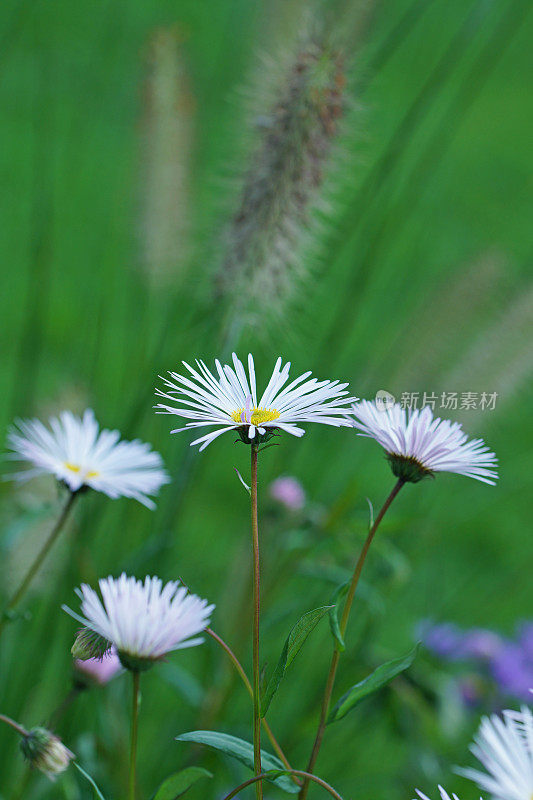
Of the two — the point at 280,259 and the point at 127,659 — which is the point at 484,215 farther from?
the point at 127,659

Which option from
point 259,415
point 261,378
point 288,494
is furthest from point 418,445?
point 261,378

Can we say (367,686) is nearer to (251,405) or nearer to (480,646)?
(251,405)

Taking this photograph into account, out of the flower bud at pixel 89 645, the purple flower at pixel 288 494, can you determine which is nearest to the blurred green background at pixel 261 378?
the purple flower at pixel 288 494

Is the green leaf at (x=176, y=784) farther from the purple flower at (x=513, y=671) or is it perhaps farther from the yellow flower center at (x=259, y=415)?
the purple flower at (x=513, y=671)

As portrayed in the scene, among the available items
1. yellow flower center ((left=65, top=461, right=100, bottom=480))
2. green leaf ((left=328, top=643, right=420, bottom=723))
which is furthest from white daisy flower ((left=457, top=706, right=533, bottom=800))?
yellow flower center ((left=65, top=461, right=100, bottom=480))

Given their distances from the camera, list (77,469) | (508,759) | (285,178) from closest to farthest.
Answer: (508,759), (77,469), (285,178)
